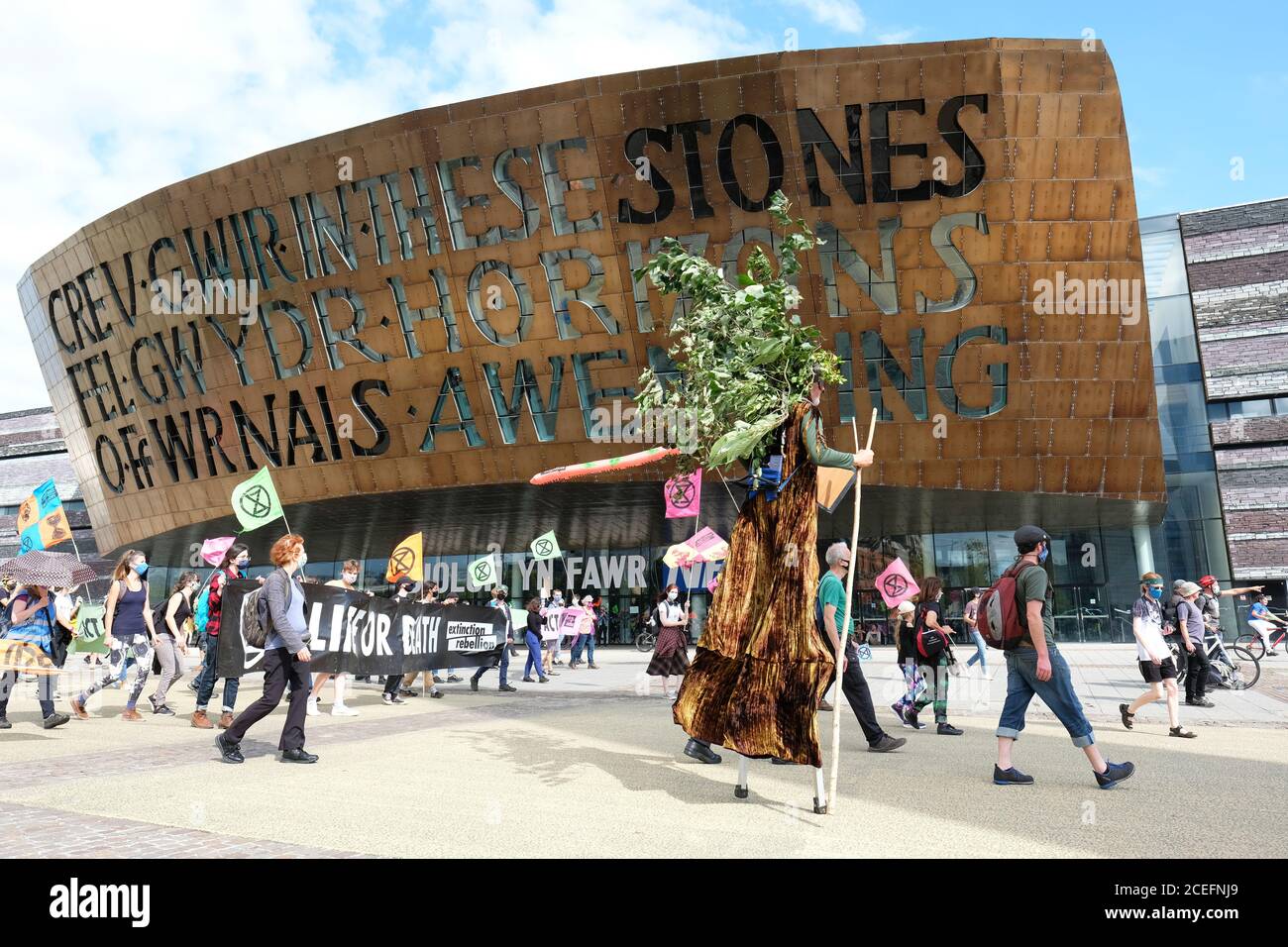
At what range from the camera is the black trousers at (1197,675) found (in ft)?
42.0

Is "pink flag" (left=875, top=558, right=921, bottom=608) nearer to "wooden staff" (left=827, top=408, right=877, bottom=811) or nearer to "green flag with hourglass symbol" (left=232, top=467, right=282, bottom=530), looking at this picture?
"wooden staff" (left=827, top=408, right=877, bottom=811)

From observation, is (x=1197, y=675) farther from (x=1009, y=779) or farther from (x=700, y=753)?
(x=700, y=753)

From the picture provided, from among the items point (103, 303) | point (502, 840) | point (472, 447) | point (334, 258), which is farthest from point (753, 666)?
point (103, 303)

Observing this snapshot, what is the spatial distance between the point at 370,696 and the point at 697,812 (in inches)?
437

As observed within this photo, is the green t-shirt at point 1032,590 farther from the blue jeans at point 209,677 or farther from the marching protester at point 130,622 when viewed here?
the marching protester at point 130,622

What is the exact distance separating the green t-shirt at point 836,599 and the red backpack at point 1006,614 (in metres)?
1.14

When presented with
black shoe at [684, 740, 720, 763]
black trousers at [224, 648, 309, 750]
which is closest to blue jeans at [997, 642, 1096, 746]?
black shoe at [684, 740, 720, 763]

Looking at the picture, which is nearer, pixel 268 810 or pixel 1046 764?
pixel 268 810

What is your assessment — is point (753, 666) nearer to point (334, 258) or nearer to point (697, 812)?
point (697, 812)

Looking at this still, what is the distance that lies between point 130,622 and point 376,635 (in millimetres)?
3155

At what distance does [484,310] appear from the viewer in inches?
1100

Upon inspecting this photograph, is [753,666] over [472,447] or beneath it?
beneath

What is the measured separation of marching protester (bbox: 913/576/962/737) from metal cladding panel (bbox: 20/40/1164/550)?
1387cm

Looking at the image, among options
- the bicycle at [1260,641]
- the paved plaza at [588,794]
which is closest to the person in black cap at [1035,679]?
the paved plaza at [588,794]
